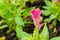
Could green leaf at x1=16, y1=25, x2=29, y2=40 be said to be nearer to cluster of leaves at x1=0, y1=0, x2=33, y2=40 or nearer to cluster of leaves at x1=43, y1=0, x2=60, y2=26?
cluster of leaves at x1=0, y1=0, x2=33, y2=40

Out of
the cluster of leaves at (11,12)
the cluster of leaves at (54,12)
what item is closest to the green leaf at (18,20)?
the cluster of leaves at (11,12)

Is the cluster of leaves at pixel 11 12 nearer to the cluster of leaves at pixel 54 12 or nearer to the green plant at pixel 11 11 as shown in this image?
the green plant at pixel 11 11

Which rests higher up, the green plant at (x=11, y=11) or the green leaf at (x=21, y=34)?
the green plant at (x=11, y=11)

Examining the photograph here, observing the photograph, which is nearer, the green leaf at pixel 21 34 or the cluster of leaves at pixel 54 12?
the green leaf at pixel 21 34

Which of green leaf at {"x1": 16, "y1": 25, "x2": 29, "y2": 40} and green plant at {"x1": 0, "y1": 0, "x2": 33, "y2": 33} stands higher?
green plant at {"x1": 0, "y1": 0, "x2": 33, "y2": 33}

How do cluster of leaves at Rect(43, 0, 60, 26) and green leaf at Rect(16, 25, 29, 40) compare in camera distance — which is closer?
green leaf at Rect(16, 25, 29, 40)

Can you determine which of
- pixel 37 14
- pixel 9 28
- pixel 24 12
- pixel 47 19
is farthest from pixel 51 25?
pixel 37 14

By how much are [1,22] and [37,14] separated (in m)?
0.64

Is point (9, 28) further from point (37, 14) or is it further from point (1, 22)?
point (37, 14)

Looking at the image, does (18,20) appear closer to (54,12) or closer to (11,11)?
(11,11)

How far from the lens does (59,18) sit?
1608 mm

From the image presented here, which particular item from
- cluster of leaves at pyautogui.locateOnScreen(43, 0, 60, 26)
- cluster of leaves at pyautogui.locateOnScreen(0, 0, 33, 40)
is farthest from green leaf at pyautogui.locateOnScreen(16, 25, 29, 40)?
cluster of leaves at pyautogui.locateOnScreen(43, 0, 60, 26)

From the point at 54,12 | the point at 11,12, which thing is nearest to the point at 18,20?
the point at 11,12

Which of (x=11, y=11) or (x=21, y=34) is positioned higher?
(x=11, y=11)
